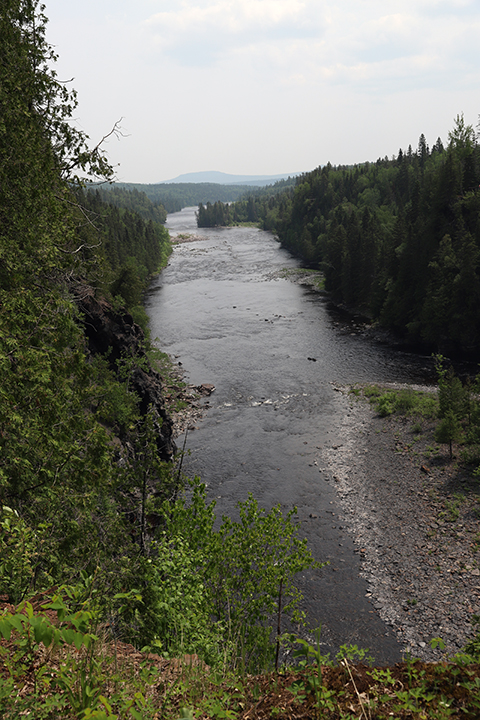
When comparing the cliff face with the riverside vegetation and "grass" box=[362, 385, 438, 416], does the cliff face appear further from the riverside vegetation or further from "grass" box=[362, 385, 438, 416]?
"grass" box=[362, 385, 438, 416]

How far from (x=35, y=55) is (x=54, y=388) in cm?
851

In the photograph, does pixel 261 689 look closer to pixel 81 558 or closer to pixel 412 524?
pixel 81 558

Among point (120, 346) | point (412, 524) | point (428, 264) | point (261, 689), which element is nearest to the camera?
point (261, 689)

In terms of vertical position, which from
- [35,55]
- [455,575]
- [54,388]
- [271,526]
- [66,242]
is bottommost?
[455,575]

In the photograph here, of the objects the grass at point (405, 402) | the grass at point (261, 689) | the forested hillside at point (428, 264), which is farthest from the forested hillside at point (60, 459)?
the forested hillside at point (428, 264)

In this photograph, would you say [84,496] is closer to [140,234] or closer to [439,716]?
[439,716]

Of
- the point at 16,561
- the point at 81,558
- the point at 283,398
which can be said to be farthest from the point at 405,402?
the point at 16,561

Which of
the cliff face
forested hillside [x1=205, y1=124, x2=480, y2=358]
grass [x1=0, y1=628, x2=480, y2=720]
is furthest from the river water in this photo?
grass [x1=0, y1=628, x2=480, y2=720]

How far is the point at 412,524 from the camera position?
22750 mm

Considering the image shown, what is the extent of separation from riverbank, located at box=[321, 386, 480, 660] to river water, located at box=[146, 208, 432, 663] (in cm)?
85

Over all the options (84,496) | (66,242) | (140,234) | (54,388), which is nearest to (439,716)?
(84,496)

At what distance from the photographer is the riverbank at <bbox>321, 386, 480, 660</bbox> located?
56.4 ft

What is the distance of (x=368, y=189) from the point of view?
4739 inches

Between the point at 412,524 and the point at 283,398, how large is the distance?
1743 cm
